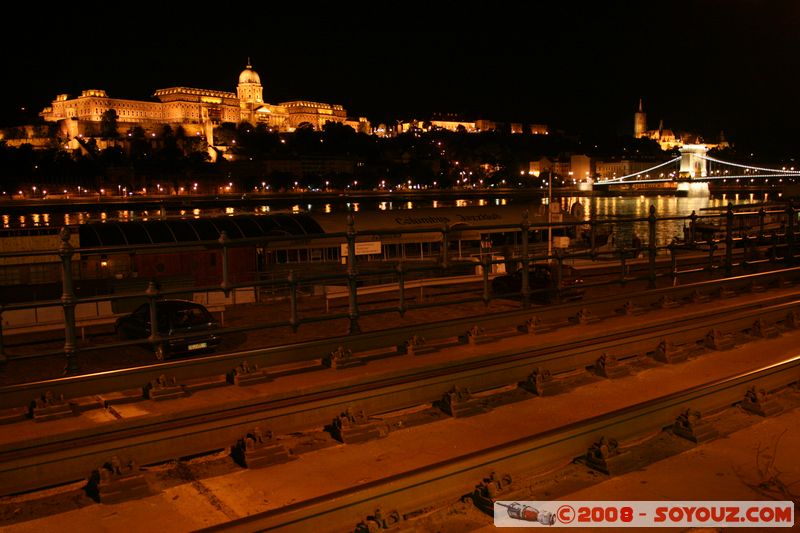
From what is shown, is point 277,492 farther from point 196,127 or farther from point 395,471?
point 196,127

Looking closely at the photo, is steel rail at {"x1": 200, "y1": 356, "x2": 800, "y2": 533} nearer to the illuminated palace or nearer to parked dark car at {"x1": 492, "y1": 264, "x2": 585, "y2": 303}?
parked dark car at {"x1": 492, "y1": 264, "x2": 585, "y2": 303}

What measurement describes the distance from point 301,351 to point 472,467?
3.47m

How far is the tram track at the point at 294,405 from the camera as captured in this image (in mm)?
5125

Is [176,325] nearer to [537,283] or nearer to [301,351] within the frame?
[301,351]

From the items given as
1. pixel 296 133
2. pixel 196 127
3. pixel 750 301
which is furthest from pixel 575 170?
pixel 750 301

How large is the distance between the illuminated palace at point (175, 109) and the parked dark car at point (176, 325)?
574 feet

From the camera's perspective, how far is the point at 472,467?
4805 mm

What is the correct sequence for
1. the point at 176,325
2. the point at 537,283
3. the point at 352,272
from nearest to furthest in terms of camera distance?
the point at 352,272 < the point at 176,325 < the point at 537,283

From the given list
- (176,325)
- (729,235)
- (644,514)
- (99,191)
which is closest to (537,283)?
(729,235)

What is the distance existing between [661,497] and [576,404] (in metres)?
2.11


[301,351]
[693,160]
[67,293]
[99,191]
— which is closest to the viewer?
[67,293]

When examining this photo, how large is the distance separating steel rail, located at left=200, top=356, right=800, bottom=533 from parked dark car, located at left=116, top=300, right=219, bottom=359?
20.2 feet

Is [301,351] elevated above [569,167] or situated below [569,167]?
below

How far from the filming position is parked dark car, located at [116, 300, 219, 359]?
10.3m
